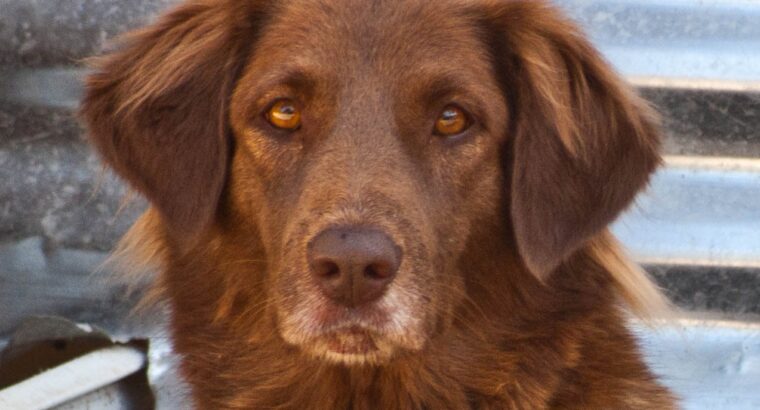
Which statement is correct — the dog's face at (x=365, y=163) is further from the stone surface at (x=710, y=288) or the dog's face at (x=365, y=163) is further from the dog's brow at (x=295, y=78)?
the stone surface at (x=710, y=288)

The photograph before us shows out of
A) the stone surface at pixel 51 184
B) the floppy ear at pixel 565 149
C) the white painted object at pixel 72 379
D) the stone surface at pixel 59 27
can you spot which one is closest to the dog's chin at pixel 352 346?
the floppy ear at pixel 565 149

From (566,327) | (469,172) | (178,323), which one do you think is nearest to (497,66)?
(469,172)

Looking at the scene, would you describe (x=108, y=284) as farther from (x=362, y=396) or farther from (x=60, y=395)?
(x=362, y=396)

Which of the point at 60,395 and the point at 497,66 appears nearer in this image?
the point at 497,66

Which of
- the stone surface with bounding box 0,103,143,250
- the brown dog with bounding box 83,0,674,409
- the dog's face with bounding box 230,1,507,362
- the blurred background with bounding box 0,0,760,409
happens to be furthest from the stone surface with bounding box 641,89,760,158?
the stone surface with bounding box 0,103,143,250

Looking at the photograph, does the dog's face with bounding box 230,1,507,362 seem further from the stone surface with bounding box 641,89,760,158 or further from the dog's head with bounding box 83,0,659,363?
the stone surface with bounding box 641,89,760,158

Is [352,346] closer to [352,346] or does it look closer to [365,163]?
[352,346]
